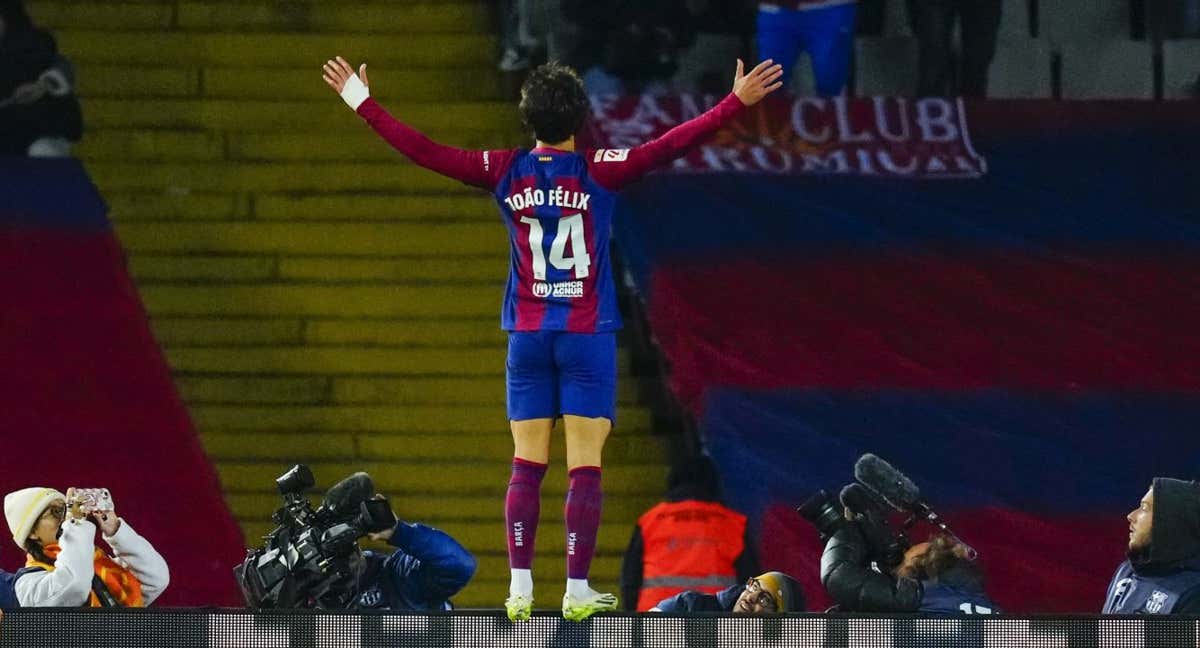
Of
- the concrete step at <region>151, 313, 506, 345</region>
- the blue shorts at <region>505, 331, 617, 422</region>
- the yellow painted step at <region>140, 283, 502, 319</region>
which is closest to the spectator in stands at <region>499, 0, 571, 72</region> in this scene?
the yellow painted step at <region>140, 283, 502, 319</region>

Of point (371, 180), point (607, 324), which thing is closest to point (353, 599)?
point (607, 324)

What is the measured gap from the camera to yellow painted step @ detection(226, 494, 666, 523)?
37.7 feet

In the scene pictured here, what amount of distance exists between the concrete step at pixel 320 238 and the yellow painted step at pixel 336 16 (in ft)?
4.38

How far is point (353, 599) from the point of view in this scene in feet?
23.5

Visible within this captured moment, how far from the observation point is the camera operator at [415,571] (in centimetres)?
742

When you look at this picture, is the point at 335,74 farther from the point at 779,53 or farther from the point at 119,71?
the point at 119,71

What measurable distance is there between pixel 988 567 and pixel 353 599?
13.2 ft

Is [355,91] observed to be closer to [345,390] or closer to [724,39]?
[345,390]

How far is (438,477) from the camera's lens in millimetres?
11695

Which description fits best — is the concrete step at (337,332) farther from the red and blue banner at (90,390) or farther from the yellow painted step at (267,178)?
the yellow painted step at (267,178)

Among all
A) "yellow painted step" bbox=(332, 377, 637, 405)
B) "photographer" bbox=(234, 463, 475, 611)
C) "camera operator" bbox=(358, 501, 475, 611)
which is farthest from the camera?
"yellow painted step" bbox=(332, 377, 637, 405)

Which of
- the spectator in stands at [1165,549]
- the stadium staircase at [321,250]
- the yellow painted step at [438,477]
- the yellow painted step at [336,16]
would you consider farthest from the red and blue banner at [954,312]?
the spectator in stands at [1165,549]

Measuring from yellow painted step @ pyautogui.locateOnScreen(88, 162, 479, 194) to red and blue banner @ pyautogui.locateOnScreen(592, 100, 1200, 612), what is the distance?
2040mm

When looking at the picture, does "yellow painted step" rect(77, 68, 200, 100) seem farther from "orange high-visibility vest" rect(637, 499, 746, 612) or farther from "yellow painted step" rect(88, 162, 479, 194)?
"orange high-visibility vest" rect(637, 499, 746, 612)
